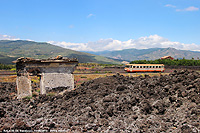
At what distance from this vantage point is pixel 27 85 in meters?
14.6

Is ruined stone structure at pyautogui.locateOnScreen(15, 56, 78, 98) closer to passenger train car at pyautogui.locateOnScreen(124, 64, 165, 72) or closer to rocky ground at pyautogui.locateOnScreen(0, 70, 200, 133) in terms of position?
rocky ground at pyautogui.locateOnScreen(0, 70, 200, 133)

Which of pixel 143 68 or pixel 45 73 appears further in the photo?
pixel 143 68

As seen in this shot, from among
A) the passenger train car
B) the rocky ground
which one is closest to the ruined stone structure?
the rocky ground

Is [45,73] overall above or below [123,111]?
above

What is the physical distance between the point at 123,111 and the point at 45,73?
8250 mm

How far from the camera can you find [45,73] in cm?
1486

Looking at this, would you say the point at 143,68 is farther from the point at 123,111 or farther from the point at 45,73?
the point at 123,111

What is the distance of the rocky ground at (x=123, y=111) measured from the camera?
7.61m

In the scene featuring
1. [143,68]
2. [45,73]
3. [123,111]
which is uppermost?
[45,73]

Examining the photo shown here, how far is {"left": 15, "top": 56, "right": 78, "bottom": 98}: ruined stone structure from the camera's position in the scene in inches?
569

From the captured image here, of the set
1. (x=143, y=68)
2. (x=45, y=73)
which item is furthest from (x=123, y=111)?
(x=143, y=68)

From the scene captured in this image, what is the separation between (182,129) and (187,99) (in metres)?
2.78

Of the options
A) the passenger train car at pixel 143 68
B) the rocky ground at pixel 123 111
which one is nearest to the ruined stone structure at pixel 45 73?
the rocky ground at pixel 123 111

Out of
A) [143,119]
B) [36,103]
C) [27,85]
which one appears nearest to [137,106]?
[143,119]
